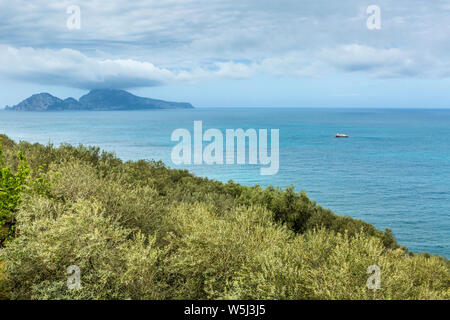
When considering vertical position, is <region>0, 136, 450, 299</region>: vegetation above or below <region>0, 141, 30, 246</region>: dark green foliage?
below

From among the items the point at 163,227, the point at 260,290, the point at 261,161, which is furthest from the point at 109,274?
the point at 261,161

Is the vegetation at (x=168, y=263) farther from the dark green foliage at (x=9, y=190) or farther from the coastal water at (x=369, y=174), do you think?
the coastal water at (x=369, y=174)

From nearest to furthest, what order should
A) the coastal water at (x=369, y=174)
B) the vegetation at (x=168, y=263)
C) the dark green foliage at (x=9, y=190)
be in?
the vegetation at (x=168, y=263) < the dark green foliage at (x=9, y=190) < the coastal water at (x=369, y=174)

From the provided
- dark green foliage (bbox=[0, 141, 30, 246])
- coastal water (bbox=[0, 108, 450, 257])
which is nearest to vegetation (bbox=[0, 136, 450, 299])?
dark green foliage (bbox=[0, 141, 30, 246])

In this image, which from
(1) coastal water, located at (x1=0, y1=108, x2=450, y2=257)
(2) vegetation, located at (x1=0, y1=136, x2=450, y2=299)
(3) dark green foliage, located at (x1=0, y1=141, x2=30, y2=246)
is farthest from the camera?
(1) coastal water, located at (x1=0, y1=108, x2=450, y2=257)

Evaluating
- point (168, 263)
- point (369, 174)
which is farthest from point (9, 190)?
point (369, 174)

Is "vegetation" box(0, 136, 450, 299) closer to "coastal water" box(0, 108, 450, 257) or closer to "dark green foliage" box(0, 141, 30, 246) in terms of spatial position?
"dark green foliage" box(0, 141, 30, 246)

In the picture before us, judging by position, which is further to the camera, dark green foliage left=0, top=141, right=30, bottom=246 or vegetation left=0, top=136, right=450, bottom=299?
dark green foliage left=0, top=141, right=30, bottom=246

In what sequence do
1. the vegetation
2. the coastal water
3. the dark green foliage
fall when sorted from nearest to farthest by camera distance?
the vegetation, the dark green foliage, the coastal water

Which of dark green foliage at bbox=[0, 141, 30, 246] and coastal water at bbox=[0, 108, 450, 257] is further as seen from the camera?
coastal water at bbox=[0, 108, 450, 257]

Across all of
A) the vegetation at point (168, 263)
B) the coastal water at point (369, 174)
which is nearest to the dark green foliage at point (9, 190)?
the vegetation at point (168, 263)
